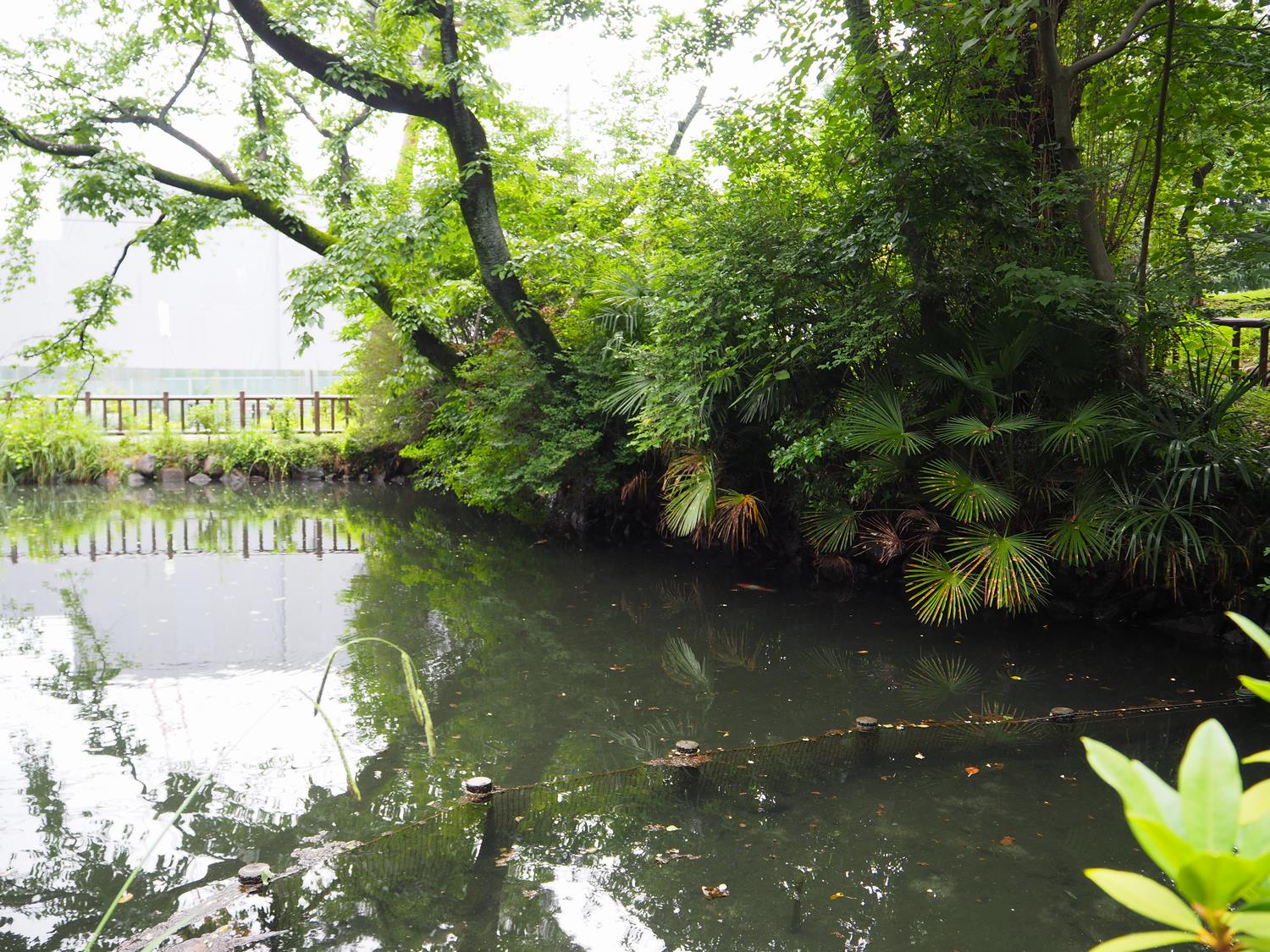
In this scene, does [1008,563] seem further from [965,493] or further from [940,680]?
[940,680]

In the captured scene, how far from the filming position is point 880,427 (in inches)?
258

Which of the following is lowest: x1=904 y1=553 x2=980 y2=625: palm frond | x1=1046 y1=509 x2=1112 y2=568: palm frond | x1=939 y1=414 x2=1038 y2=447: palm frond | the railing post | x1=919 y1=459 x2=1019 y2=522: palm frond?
x1=904 y1=553 x2=980 y2=625: palm frond

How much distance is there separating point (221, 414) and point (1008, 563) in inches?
675

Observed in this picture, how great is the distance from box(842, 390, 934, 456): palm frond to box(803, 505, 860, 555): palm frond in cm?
62

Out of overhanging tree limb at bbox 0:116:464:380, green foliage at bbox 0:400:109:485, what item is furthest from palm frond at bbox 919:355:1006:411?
green foliage at bbox 0:400:109:485

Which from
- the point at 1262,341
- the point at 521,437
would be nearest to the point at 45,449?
the point at 521,437

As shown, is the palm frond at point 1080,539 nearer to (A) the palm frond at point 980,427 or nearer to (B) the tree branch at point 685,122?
(A) the palm frond at point 980,427

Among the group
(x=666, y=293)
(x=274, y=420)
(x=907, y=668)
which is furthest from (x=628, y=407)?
(x=274, y=420)

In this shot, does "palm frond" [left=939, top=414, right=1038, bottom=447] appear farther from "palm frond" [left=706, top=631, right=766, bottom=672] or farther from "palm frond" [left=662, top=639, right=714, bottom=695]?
"palm frond" [left=662, top=639, right=714, bottom=695]

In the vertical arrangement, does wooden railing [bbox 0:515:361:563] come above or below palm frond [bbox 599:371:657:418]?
below

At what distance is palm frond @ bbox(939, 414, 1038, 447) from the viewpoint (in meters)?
5.98

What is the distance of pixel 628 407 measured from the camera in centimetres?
933

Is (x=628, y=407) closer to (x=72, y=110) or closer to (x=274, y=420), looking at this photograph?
(x=72, y=110)

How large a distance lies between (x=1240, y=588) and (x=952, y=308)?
110 inches
